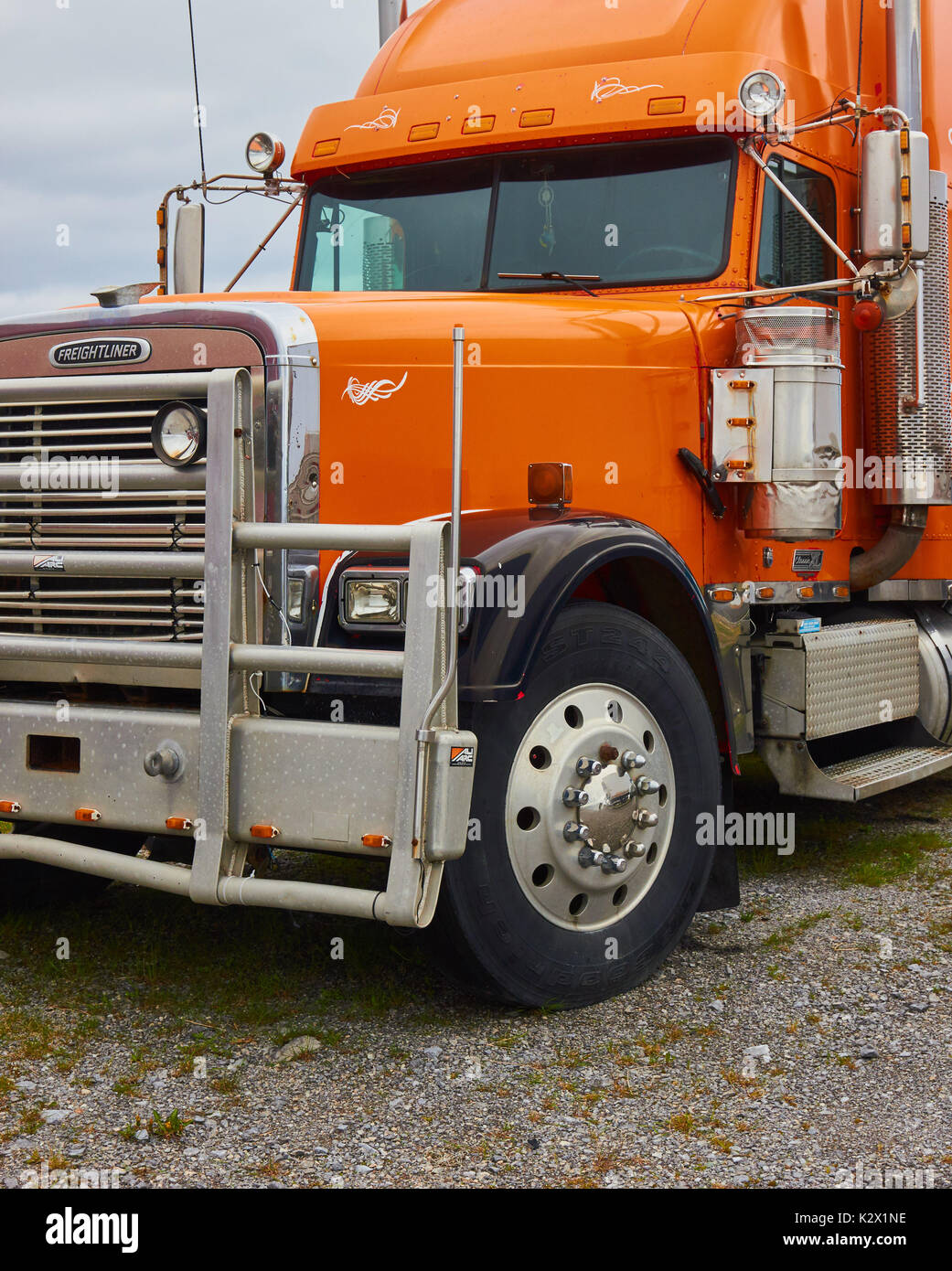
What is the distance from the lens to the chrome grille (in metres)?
4.21

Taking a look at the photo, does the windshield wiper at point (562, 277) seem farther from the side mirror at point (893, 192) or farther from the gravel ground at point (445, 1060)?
the gravel ground at point (445, 1060)

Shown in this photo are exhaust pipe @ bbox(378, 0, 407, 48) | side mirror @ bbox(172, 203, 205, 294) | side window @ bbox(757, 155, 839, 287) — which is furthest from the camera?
exhaust pipe @ bbox(378, 0, 407, 48)

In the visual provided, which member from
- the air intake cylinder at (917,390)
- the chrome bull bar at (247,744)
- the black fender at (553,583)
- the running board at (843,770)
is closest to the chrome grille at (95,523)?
the chrome bull bar at (247,744)

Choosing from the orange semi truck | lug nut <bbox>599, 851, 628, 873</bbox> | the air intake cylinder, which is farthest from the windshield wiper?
lug nut <bbox>599, 851, 628, 873</bbox>

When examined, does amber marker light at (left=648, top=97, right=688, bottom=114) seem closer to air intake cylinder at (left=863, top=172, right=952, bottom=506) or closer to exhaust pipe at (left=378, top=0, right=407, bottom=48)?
air intake cylinder at (left=863, top=172, right=952, bottom=506)

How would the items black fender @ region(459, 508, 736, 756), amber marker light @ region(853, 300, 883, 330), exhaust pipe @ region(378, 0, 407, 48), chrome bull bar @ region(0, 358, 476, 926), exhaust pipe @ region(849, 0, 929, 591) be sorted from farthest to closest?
1. exhaust pipe @ region(378, 0, 407, 48)
2. exhaust pipe @ region(849, 0, 929, 591)
3. amber marker light @ region(853, 300, 883, 330)
4. black fender @ region(459, 508, 736, 756)
5. chrome bull bar @ region(0, 358, 476, 926)

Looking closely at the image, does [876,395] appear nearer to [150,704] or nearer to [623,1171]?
[150,704]

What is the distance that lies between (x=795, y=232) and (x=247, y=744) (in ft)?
10.0

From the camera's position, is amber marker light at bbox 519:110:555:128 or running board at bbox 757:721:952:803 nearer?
amber marker light at bbox 519:110:555:128

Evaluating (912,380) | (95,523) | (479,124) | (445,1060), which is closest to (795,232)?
(912,380)

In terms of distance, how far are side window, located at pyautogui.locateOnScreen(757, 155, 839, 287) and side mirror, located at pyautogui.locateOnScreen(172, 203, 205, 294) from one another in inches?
101

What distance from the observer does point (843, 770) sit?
6039 mm

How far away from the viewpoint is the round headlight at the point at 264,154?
6332 millimetres

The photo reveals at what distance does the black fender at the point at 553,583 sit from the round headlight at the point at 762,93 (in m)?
1.73
